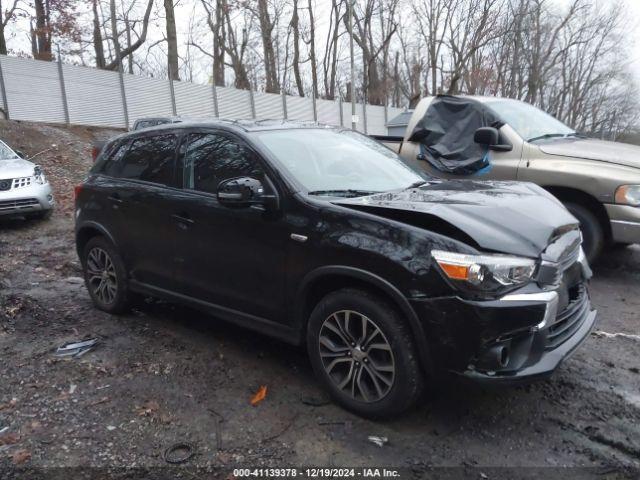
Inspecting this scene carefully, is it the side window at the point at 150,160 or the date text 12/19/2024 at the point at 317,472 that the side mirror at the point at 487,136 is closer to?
the side window at the point at 150,160

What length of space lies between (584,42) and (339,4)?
2069cm

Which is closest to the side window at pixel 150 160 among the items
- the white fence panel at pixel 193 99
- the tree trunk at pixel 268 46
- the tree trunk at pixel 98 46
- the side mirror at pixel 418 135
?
the side mirror at pixel 418 135

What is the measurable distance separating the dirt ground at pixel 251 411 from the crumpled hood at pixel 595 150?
63.0 inches

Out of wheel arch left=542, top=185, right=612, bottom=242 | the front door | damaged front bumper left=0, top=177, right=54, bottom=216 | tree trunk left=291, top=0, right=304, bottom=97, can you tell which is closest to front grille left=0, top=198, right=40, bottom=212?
damaged front bumper left=0, top=177, right=54, bottom=216

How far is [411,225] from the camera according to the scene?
9.60 feet

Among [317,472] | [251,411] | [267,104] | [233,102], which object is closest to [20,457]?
[251,411]

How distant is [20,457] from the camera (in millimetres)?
2875

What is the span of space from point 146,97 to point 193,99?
7.50 feet

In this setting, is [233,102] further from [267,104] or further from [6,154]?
[6,154]

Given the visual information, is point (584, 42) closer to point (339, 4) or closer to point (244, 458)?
point (339, 4)

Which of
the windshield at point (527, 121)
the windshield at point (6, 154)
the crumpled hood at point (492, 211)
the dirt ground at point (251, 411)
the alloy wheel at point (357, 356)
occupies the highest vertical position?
the windshield at point (527, 121)

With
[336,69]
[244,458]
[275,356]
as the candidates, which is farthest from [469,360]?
[336,69]

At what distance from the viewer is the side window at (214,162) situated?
374cm

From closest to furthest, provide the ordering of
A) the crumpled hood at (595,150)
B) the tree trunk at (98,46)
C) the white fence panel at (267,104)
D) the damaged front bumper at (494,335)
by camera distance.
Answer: the damaged front bumper at (494,335)
the crumpled hood at (595,150)
the white fence panel at (267,104)
the tree trunk at (98,46)
